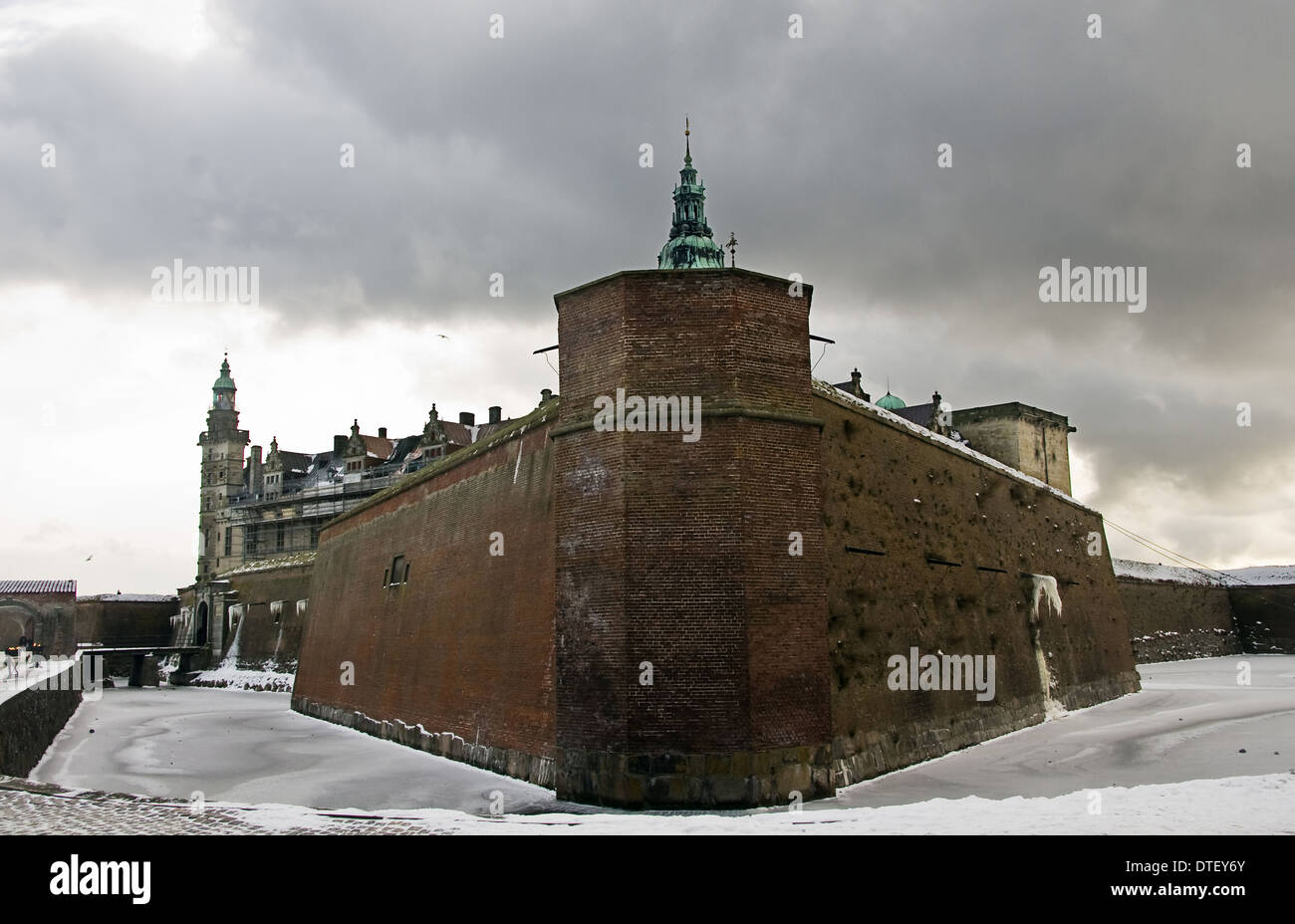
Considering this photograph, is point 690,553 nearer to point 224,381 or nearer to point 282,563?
point 282,563

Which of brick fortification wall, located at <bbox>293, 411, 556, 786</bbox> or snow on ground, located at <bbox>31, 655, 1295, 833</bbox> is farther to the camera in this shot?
brick fortification wall, located at <bbox>293, 411, 556, 786</bbox>

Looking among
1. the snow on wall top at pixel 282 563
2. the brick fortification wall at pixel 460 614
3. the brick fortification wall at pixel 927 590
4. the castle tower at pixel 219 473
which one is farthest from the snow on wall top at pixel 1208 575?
the castle tower at pixel 219 473

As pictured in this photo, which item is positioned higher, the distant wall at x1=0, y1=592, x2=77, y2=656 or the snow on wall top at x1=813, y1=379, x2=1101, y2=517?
the snow on wall top at x1=813, y1=379, x2=1101, y2=517

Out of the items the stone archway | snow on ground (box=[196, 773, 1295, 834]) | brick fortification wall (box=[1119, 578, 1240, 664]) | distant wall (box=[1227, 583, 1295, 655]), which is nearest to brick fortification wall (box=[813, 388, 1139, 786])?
snow on ground (box=[196, 773, 1295, 834])

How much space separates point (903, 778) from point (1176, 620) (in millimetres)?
42746

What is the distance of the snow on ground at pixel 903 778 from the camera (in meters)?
13.1

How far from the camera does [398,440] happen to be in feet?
279

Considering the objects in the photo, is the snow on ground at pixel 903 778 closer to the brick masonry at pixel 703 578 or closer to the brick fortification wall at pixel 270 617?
the brick masonry at pixel 703 578

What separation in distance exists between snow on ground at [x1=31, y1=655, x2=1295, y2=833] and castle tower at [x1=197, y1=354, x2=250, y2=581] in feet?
207

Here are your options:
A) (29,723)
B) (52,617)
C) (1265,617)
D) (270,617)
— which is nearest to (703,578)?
(29,723)

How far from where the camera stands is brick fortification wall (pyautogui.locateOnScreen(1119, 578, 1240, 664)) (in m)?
50.8

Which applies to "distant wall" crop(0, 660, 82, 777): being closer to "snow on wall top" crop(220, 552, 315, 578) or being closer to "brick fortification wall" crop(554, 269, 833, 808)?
"brick fortification wall" crop(554, 269, 833, 808)

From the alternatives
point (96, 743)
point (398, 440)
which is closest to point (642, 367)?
point (96, 743)

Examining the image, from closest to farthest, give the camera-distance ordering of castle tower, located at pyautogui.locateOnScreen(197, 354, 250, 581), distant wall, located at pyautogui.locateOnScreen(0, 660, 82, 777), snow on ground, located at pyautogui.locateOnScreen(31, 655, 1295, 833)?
snow on ground, located at pyautogui.locateOnScreen(31, 655, 1295, 833) → distant wall, located at pyautogui.locateOnScreen(0, 660, 82, 777) → castle tower, located at pyautogui.locateOnScreen(197, 354, 250, 581)
